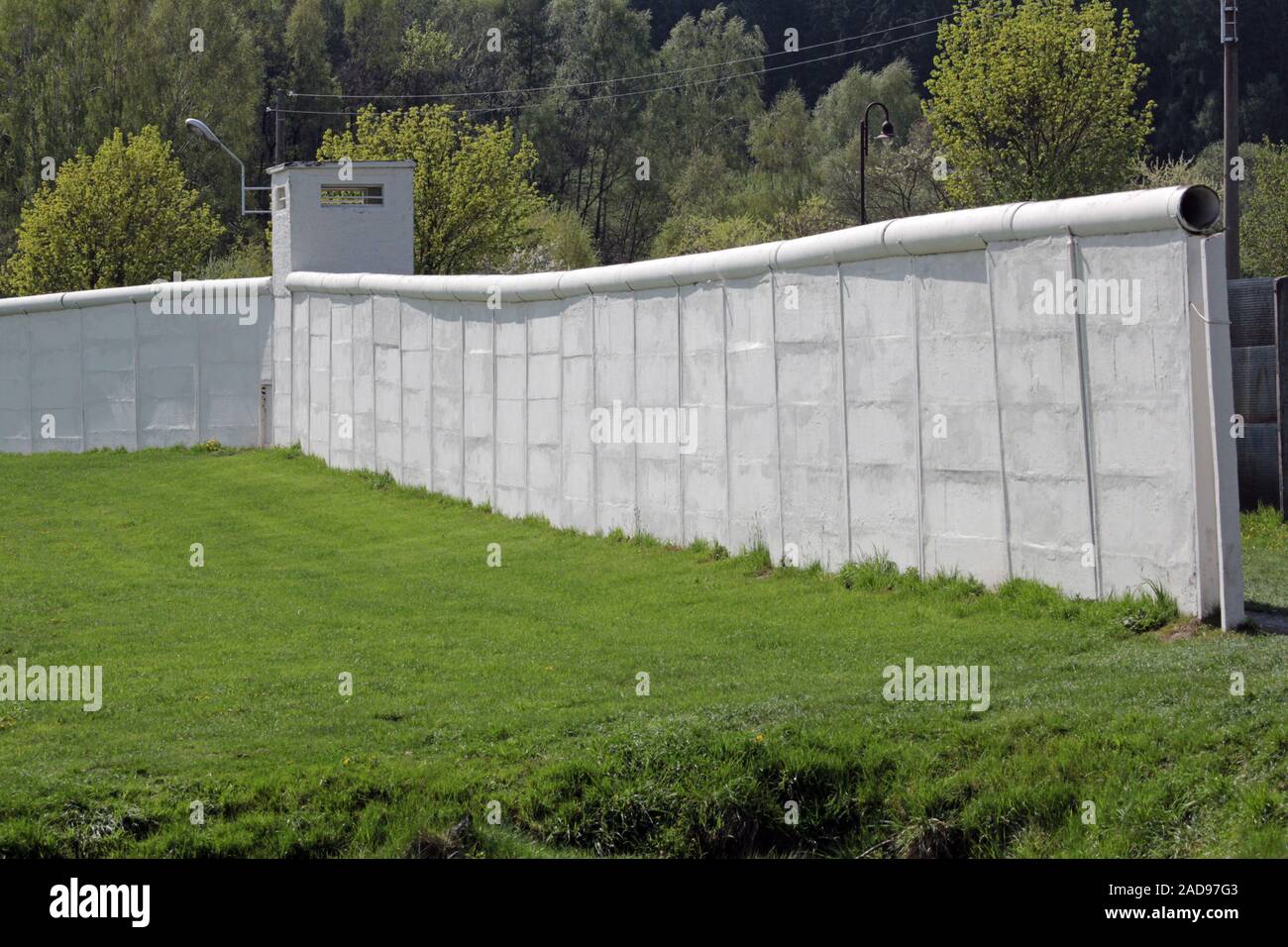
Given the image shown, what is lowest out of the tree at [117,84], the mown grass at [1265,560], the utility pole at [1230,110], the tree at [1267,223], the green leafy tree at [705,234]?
the mown grass at [1265,560]

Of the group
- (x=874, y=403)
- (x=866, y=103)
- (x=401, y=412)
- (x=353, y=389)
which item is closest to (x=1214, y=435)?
(x=874, y=403)

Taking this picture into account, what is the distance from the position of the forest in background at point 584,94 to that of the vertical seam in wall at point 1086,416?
41.4 metres

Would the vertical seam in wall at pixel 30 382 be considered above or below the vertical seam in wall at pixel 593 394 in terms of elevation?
above

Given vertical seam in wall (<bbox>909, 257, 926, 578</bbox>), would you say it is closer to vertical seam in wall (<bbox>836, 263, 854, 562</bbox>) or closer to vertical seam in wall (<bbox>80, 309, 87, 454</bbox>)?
vertical seam in wall (<bbox>836, 263, 854, 562</bbox>)

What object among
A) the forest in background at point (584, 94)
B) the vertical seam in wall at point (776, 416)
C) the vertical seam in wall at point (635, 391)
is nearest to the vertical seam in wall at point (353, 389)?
the vertical seam in wall at point (635, 391)

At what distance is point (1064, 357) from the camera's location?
14.0m

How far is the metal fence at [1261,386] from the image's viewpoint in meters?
18.8

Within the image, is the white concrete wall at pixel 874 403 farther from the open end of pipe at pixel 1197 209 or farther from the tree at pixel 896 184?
the tree at pixel 896 184

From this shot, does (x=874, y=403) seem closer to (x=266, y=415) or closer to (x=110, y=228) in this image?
(x=266, y=415)

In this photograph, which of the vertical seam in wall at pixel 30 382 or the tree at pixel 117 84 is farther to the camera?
the tree at pixel 117 84

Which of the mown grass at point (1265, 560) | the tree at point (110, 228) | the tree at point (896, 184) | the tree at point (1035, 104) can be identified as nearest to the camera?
the mown grass at point (1265, 560)
